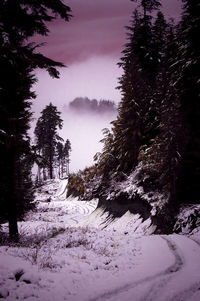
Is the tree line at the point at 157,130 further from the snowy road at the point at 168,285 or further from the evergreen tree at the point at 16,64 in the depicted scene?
the evergreen tree at the point at 16,64

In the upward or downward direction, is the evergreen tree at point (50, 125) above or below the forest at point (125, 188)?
above

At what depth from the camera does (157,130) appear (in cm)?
1769

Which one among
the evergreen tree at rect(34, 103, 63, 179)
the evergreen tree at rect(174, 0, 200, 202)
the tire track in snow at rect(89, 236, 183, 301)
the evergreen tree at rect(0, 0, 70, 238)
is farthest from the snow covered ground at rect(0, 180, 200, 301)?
the evergreen tree at rect(34, 103, 63, 179)

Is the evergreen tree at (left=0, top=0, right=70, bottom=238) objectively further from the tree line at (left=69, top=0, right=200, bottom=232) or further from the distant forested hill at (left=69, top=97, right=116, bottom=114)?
the distant forested hill at (left=69, top=97, right=116, bottom=114)

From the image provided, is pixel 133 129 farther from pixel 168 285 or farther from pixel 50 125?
pixel 50 125

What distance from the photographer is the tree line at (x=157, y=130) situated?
36.4ft

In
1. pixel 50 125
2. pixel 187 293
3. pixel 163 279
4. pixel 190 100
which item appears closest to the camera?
pixel 187 293

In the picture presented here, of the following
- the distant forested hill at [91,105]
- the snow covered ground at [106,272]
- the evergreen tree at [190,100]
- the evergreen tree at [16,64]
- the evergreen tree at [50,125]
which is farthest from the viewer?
the distant forested hill at [91,105]

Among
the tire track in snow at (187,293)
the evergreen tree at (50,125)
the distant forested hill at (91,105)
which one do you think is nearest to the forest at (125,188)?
the tire track in snow at (187,293)

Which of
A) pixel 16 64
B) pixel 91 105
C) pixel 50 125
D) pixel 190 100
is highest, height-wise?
pixel 91 105

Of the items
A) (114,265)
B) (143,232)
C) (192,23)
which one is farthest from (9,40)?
(192,23)

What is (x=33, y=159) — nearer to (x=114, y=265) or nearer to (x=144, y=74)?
(x=114, y=265)

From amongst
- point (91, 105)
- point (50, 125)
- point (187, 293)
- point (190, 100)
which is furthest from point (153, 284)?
point (91, 105)

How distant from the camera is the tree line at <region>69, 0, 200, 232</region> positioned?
11.1 m
